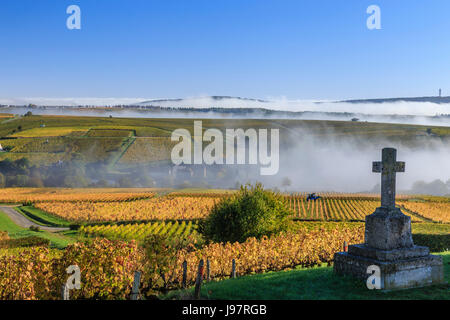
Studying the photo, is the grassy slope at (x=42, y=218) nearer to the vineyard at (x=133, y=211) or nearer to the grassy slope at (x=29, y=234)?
the vineyard at (x=133, y=211)

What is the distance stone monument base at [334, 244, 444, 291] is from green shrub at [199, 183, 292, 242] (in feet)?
56.1

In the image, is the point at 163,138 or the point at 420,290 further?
the point at 163,138

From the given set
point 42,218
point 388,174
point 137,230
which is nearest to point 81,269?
point 388,174

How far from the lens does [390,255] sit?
1174 cm

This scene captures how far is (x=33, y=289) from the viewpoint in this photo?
43.5 feet

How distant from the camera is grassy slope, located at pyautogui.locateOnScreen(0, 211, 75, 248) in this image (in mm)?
40938

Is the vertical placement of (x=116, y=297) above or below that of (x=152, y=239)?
below

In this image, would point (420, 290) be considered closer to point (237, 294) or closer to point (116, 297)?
point (237, 294)

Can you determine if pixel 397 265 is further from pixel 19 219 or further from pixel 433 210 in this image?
pixel 433 210

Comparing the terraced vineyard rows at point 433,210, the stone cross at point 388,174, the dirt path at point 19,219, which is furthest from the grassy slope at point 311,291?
the terraced vineyard rows at point 433,210

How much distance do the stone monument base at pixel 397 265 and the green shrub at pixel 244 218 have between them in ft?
56.1

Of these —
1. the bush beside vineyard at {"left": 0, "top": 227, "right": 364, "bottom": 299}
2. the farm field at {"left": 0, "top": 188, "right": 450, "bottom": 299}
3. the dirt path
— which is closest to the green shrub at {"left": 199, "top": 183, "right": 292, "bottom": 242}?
the farm field at {"left": 0, "top": 188, "right": 450, "bottom": 299}

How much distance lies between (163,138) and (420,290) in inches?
6213
